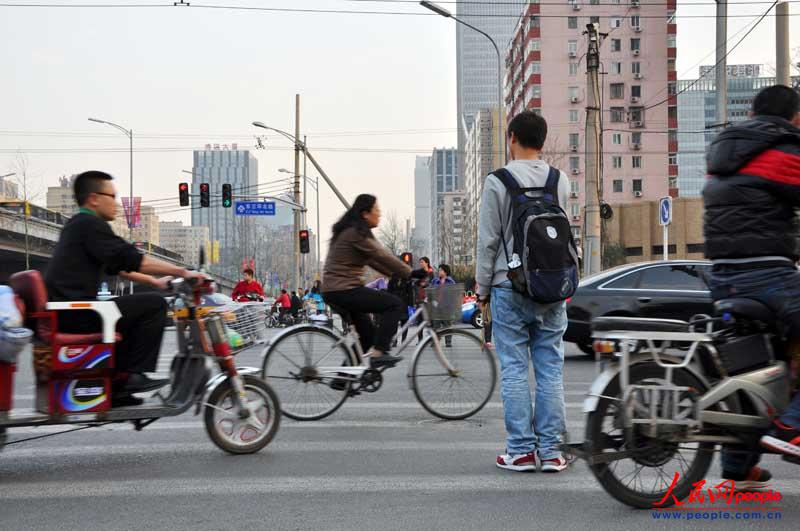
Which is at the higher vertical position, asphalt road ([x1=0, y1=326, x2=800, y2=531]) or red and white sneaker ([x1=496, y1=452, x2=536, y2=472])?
red and white sneaker ([x1=496, y1=452, x2=536, y2=472])

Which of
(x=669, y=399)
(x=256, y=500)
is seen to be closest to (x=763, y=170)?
(x=669, y=399)

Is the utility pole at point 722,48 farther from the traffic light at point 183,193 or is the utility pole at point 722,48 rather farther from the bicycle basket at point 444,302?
the traffic light at point 183,193

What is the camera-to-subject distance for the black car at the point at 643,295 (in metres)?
11.8

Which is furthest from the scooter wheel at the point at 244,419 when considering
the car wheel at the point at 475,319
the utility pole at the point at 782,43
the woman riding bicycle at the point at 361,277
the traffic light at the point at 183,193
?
the traffic light at the point at 183,193

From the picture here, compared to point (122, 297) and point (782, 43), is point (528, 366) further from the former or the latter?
point (782, 43)

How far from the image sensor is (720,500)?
4.30 metres

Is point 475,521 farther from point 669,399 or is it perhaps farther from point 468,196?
point 468,196

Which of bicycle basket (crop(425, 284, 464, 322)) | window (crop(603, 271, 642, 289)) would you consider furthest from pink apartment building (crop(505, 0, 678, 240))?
bicycle basket (crop(425, 284, 464, 322))

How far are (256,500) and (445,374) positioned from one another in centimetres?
303

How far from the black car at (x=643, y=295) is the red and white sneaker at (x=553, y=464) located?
695cm

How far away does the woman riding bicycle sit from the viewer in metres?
7.12

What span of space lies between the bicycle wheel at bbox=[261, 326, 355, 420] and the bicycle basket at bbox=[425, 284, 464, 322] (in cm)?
89

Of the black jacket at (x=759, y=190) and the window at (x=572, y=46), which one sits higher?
the window at (x=572, y=46)

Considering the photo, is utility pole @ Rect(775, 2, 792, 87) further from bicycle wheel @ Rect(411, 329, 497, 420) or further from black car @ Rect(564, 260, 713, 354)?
bicycle wheel @ Rect(411, 329, 497, 420)
